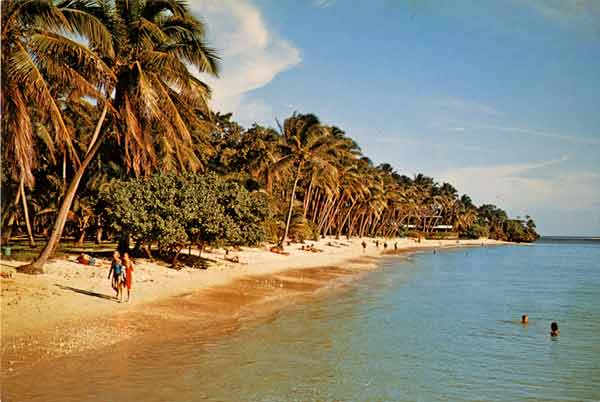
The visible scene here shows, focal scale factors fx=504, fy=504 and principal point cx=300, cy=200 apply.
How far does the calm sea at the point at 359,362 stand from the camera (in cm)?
939

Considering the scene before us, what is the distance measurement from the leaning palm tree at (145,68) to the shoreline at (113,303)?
9.12ft

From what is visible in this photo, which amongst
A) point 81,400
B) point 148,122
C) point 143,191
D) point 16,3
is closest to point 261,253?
point 143,191

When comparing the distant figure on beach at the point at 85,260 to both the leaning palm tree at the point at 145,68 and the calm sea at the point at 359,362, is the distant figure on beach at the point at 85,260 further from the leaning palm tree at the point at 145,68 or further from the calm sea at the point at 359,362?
the calm sea at the point at 359,362

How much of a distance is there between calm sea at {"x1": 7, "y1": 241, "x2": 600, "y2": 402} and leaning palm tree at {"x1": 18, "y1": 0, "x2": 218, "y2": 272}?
861 centimetres

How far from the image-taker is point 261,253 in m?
38.8

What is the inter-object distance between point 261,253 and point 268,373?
28190 mm

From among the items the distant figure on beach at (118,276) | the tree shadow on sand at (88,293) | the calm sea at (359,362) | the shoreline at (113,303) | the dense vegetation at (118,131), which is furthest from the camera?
the tree shadow on sand at (88,293)

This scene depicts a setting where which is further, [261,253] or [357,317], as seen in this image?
[261,253]

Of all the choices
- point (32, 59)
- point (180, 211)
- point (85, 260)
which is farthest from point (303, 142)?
point (32, 59)

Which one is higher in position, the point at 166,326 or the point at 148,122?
the point at 148,122

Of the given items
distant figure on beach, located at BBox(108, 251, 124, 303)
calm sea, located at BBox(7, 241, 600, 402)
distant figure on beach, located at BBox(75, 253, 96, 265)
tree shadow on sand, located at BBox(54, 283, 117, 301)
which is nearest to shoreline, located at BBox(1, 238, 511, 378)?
tree shadow on sand, located at BBox(54, 283, 117, 301)

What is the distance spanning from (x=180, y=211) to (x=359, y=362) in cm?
1348

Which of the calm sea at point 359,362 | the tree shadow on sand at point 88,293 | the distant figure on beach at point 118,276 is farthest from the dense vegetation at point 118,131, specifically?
the calm sea at point 359,362

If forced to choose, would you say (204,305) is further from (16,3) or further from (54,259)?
(16,3)
